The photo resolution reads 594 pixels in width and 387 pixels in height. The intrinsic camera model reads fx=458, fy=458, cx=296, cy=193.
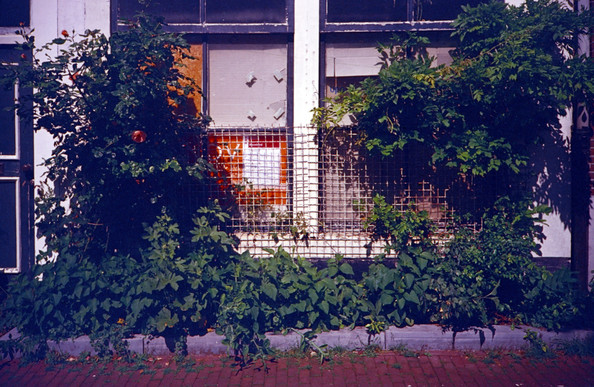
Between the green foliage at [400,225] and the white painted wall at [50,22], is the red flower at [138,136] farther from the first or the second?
the green foliage at [400,225]

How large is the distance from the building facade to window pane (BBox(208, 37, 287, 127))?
1 centimetres

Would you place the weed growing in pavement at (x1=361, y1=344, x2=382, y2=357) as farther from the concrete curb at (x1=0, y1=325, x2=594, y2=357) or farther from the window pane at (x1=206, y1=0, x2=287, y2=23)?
the window pane at (x1=206, y1=0, x2=287, y2=23)

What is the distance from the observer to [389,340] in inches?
198

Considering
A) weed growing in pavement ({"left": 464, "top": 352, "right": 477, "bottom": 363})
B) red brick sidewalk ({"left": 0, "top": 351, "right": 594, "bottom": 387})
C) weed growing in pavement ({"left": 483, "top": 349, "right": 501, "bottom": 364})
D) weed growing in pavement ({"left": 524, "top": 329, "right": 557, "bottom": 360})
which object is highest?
weed growing in pavement ({"left": 524, "top": 329, "right": 557, "bottom": 360})

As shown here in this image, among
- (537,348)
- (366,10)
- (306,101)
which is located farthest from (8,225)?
(537,348)

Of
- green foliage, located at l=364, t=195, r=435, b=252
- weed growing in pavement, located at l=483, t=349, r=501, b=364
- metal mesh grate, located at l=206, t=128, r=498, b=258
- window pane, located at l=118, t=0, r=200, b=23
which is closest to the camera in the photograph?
weed growing in pavement, located at l=483, t=349, r=501, b=364

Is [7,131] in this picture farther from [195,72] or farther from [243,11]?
[243,11]

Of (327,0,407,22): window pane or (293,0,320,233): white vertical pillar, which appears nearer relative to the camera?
(293,0,320,233): white vertical pillar

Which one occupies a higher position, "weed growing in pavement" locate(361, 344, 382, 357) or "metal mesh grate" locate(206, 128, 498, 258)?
"metal mesh grate" locate(206, 128, 498, 258)

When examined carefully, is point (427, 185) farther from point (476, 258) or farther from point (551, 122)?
point (551, 122)

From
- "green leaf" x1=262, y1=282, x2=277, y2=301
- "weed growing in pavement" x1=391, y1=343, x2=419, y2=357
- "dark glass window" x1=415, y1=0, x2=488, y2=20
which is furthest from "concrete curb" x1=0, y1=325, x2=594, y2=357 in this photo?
"dark glass window" x1=415, y1=0, x2=488, y2=20

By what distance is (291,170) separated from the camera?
238 inches

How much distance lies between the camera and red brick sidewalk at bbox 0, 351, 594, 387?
14.4ft

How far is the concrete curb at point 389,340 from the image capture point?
196 inches
